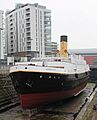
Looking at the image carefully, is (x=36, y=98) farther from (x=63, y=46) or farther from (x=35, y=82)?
(x=63, y=46)

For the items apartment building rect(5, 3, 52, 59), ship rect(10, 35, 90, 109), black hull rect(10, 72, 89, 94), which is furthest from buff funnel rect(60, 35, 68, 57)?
apartment building rect(5, 3, 52, 59)

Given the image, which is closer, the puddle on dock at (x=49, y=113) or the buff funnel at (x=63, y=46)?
the puddle on dock at (x=49, y=113)

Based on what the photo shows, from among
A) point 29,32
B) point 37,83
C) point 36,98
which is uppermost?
point 29,32

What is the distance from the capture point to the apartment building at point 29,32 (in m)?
74.6

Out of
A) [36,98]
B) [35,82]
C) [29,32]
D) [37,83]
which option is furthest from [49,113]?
[29,32]

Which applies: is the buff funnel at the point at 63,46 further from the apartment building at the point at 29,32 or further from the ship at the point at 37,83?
the apartment building at the point at 29,32

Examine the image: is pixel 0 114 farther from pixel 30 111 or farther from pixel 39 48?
pixel 39 48

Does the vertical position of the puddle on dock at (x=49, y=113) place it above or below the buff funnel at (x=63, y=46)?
below

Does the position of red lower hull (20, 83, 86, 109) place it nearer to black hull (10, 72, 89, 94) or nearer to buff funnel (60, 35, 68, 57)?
black hull (10, 72, 89, 94)

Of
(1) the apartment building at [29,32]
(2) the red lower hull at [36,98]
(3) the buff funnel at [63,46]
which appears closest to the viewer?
(2) the red lower hull at [36,98]

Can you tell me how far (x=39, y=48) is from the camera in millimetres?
76750

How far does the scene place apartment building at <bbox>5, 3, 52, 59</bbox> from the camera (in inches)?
2936

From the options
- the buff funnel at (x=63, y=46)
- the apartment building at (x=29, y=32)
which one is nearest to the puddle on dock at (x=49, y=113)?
the buff funnel at (x=63, y=46)

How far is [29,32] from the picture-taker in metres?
75.1
